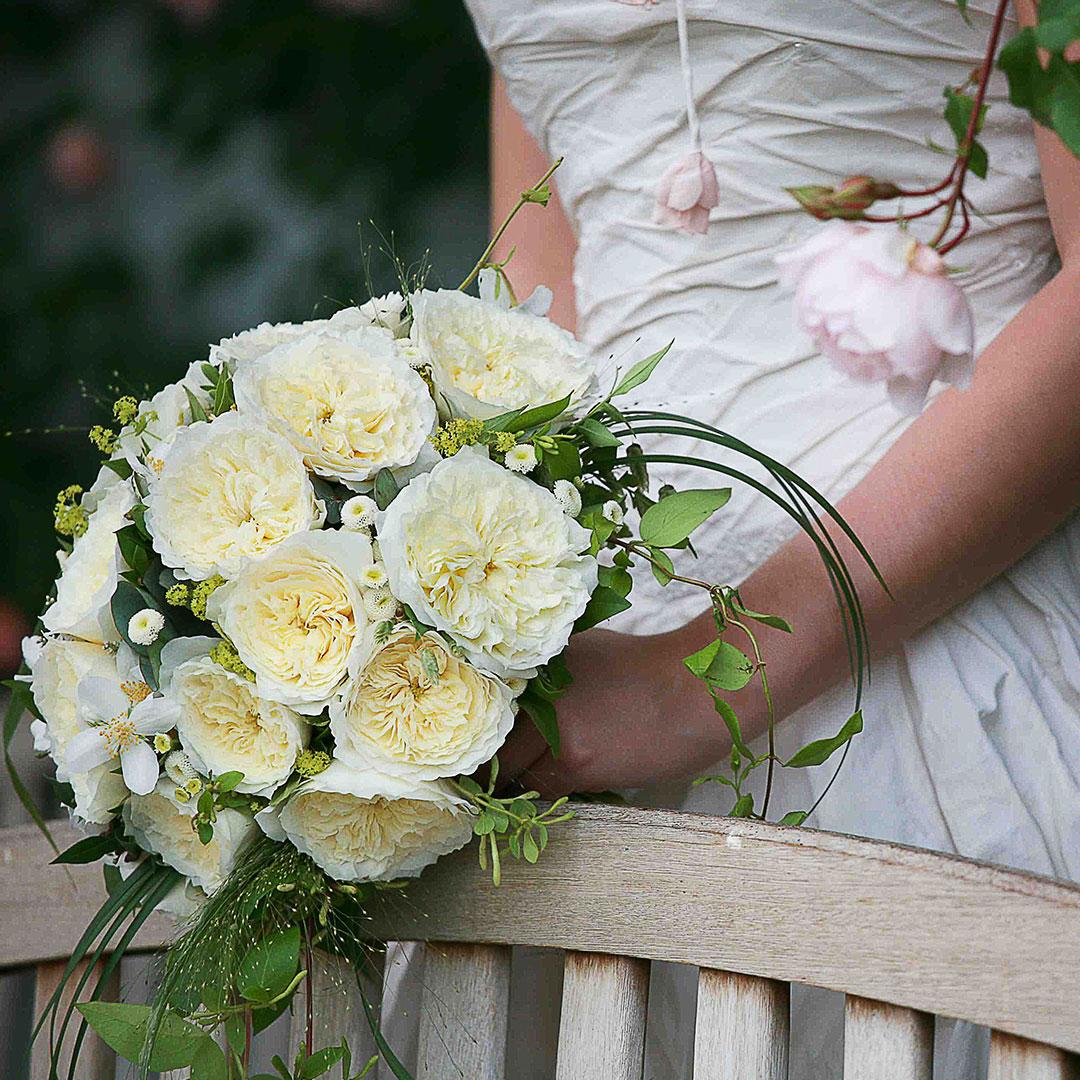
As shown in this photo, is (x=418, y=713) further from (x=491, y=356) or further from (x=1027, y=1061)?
(x=1027, y=1061)

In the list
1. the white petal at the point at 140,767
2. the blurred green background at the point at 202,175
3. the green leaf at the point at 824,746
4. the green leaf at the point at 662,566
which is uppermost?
the green leaf at the point at 662,566

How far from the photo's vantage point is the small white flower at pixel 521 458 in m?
0.68

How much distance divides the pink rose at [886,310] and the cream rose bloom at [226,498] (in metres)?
0.37

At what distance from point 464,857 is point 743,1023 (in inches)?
7.2

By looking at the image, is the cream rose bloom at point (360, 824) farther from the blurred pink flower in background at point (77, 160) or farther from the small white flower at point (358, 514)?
the blurred pink flower in background at point (77, 160)

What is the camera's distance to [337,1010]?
2.57ft

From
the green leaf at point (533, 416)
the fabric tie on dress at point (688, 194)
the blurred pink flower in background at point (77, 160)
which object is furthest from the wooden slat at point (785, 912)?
the blurred pink flower in background at point (77, 160)

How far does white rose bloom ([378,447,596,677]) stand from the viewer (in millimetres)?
646

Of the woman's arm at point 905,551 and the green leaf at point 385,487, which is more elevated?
the green leaf at point 385,487

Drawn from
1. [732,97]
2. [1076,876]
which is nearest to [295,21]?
[732,97]

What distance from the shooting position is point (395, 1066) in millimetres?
667

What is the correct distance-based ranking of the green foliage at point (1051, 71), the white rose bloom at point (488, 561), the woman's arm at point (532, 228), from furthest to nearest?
the woman's arm at point (532, 228)
the white rose bloom at point (488, 561)
the green foliage at point (1051, 71)

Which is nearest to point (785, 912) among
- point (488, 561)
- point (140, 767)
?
point (488, 561)

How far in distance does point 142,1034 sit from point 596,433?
0.39 metres
